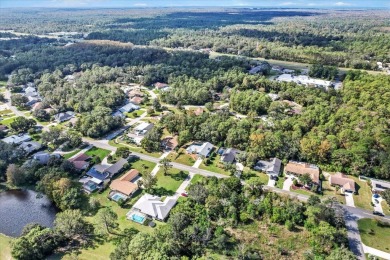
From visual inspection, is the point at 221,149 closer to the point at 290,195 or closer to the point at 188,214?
the point at 290,195

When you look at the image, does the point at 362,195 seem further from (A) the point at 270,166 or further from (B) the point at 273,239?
(B) the point at 273,239

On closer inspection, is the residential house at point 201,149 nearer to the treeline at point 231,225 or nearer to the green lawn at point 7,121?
the treeline at point 231,225

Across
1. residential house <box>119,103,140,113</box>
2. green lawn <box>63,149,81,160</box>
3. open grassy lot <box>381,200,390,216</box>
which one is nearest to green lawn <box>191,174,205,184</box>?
green lawn <box>63,149,81,160</box>

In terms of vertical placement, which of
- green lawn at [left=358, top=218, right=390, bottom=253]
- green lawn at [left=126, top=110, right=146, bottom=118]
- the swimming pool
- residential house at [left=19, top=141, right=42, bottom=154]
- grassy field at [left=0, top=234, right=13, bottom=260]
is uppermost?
green lawn at [left=126, top=110, right=146, bottom=118]

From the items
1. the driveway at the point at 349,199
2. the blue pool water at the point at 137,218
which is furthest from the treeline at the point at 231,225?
the driveway at the point at 349,199

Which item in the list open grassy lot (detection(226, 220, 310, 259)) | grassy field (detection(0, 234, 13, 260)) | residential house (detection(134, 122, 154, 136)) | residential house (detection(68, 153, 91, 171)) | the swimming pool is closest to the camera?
grassy field (detection(0, 234, 13, 260))

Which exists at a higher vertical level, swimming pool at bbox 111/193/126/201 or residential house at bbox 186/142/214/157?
residential house at bbox 186/142/214/157

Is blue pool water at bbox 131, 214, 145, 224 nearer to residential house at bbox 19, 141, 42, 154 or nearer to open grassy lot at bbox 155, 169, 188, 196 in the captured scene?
open grassy lot at bbox 155, 169, 188, 196
